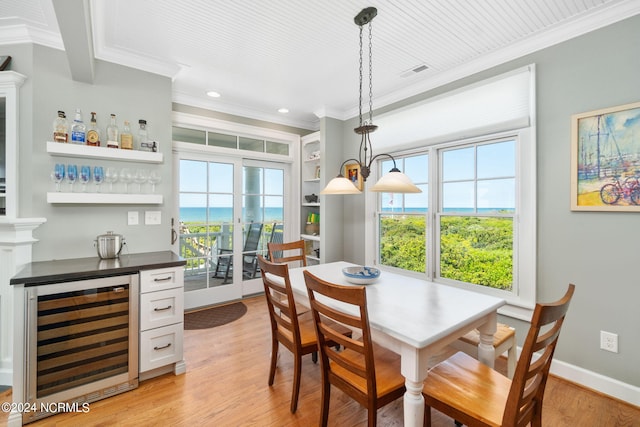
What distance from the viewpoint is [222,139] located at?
385 cm

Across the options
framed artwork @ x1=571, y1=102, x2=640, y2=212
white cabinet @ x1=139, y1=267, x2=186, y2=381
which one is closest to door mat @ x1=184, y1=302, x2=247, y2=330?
white cabinet @ x1=139, y1=267, x2=186, y2=381

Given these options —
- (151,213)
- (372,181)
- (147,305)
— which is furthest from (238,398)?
(372,181)

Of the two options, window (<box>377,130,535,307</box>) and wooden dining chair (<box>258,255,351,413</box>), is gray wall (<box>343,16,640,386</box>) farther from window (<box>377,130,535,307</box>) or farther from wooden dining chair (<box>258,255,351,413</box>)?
wooden dining chair (<box>258,255,351,413</box>)

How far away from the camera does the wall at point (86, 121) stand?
2221mm

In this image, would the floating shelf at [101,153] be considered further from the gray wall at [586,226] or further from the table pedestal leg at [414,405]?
the gray wall at [586,226]

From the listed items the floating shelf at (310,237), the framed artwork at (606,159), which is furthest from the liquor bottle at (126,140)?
the framed artwork at (606,159)

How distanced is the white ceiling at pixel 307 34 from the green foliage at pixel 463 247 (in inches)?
59.0

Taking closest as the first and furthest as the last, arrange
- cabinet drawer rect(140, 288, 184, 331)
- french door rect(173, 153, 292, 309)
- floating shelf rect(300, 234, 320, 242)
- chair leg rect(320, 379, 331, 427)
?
1. chair leg rect(320, 379, 331, 427)
2. cabinet drawer rect(140, 288, 184, 331)
3. french door rect(173, 153, 292, 309)
4. floating shelf rect(300, 234, 320, 242)

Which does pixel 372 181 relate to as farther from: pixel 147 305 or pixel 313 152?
pixel 147 305

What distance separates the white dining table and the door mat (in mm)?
1678

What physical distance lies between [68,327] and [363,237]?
308 cm

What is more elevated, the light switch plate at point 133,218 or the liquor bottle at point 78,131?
the liquor bottle at point 78,131

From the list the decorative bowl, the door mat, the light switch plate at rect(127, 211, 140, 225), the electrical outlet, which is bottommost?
the door mat

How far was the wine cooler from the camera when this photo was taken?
1.77m
